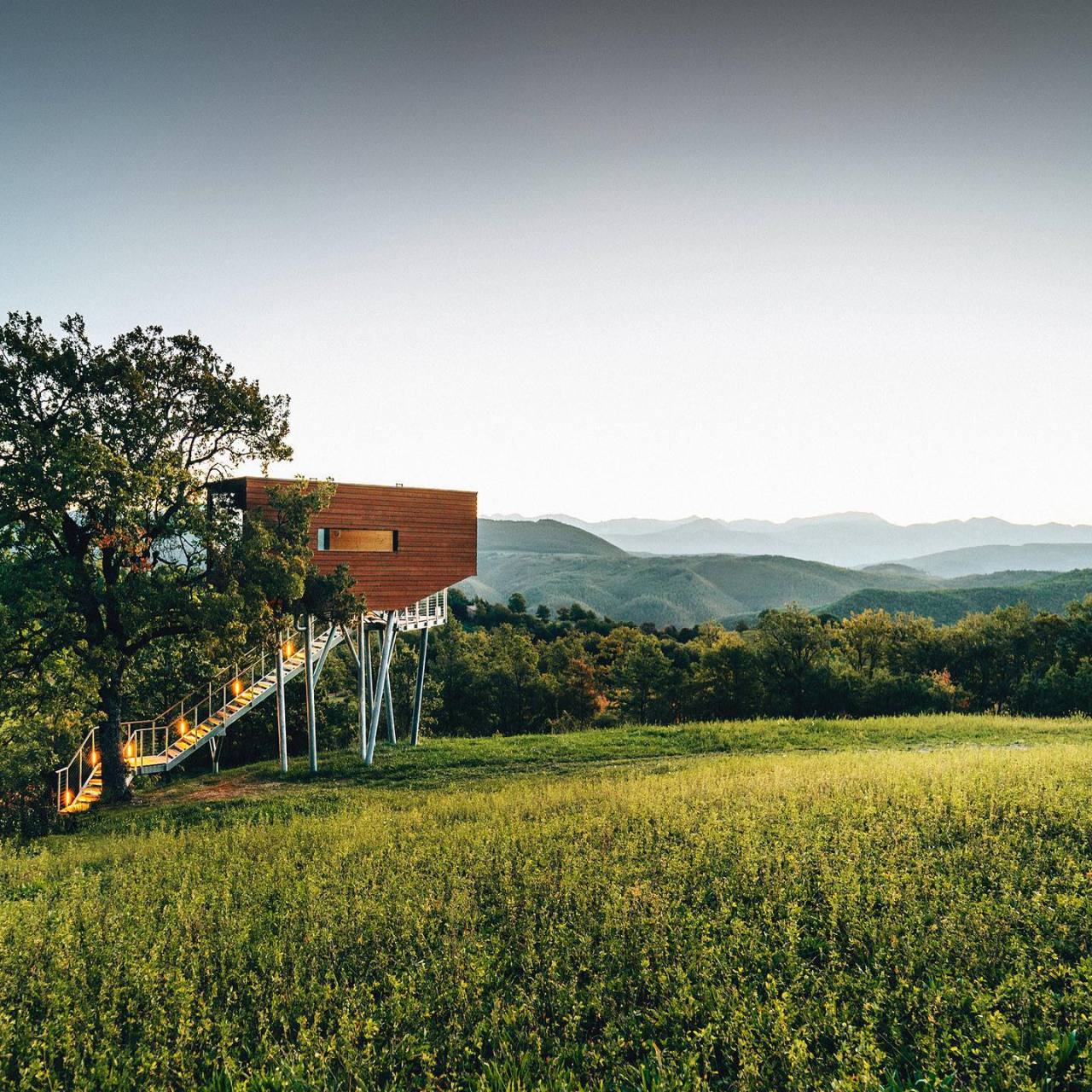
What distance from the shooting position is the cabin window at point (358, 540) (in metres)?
21.3

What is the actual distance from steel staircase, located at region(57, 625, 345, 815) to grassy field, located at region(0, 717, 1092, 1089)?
9.13 m

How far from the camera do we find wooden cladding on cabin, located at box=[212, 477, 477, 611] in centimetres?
2117

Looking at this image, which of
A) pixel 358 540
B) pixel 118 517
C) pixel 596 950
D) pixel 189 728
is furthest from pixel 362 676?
pixel 596 950

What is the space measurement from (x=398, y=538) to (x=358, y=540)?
136 centimetres

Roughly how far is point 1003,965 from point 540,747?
17.9 m

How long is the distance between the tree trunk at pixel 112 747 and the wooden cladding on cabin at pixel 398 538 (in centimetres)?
630

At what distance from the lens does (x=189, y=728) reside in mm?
20453

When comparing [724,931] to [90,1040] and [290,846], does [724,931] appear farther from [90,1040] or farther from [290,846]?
[290,846]

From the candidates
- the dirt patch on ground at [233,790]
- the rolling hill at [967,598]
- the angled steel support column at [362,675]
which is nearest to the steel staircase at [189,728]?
the angled steel support column at [362,675]

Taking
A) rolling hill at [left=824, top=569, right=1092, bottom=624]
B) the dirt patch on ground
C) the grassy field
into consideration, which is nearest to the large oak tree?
the dirt patch on ground

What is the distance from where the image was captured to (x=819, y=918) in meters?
5.82

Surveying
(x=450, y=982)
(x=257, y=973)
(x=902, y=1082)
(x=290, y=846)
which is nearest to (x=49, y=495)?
(x=290, y=846)

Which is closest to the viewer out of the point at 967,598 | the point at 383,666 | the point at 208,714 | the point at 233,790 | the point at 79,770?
the point at 233,790

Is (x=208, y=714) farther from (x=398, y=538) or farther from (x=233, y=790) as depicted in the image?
(x=398, y=538)
